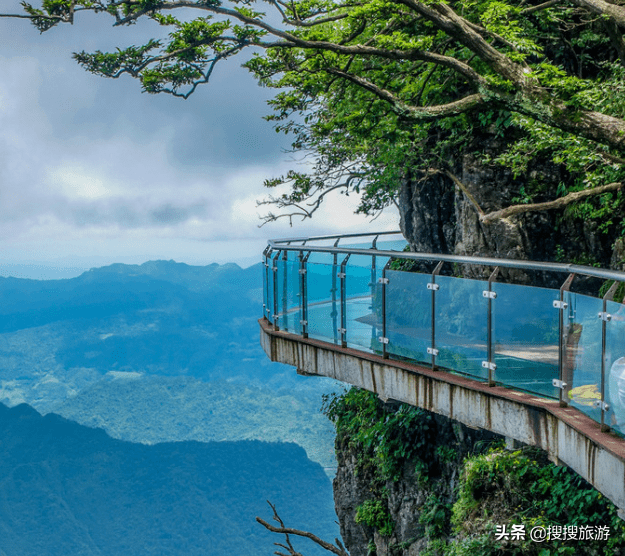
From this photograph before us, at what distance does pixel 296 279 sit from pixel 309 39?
304cm

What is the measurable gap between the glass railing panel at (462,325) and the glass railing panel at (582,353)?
89 centimetres

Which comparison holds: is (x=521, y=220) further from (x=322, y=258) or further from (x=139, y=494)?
(x=139, y=494)

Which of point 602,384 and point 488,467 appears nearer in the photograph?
point 602,384

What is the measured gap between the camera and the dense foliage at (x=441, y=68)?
684cm

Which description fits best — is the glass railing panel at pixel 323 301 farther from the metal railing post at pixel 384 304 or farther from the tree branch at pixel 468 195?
the tree branch at pixel 468 195

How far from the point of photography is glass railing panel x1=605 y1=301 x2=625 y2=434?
13.4 feet

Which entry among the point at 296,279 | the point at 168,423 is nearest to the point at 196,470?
the point at 168,423

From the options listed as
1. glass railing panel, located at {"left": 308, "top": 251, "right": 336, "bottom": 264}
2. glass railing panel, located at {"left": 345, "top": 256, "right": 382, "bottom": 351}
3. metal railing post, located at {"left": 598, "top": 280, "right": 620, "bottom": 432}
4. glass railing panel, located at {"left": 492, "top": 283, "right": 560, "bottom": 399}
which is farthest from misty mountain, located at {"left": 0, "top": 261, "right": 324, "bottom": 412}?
metal railing post, located at {"left": 598, "top": 280, "right": 620, "bottom": 432}

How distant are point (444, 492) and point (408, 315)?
14.1ft

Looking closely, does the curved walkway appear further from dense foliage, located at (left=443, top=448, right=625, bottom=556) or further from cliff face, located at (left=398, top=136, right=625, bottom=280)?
cliff face, located at (left=398, top=136, right=625, bottom=280)

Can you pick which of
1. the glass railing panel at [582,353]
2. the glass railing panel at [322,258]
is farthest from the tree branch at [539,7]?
the glass railing panel at [582,353]

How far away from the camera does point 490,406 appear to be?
17.9 feet

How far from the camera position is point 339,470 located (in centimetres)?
1357

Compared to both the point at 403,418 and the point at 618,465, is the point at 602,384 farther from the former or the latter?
the point at 403,418
